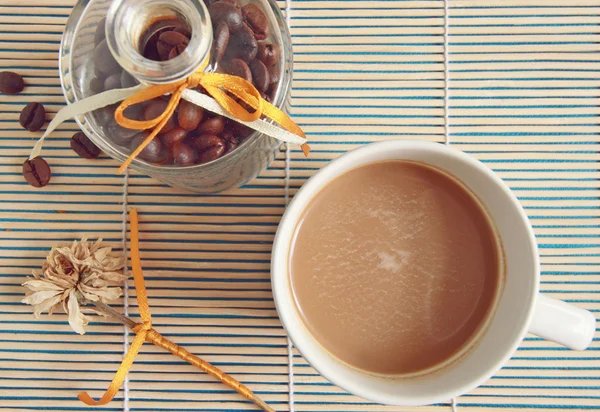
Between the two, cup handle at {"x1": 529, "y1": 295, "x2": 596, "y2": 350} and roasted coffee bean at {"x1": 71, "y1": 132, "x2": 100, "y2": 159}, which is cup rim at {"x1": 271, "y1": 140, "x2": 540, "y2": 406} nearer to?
cup handle at {"x1": 529, "y1": 295, "x2": 596, "y2": 350}

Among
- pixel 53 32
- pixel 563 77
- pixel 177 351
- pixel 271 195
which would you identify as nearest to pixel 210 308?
pixel 177 351

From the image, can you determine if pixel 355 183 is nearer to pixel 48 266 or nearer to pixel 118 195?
pixel 118 195

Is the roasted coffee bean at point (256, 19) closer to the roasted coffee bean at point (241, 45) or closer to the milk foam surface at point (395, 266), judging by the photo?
the roasted coffee bean at point (241, 45)

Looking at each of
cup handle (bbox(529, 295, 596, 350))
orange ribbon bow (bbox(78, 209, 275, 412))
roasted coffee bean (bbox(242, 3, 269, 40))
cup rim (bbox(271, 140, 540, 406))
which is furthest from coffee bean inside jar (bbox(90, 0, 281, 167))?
cup handle (bbox(529, 295, 596, 350))

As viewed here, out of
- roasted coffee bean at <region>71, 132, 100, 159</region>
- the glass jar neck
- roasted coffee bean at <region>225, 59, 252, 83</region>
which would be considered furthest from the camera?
roasted coffee bean at <region>71, 132, 100, 159</region>

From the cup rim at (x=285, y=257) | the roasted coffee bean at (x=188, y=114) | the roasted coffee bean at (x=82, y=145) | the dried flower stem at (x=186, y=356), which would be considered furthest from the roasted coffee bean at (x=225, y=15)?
the dried flower stem at (x=186, y=356)
